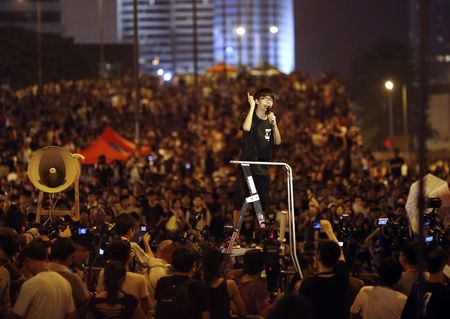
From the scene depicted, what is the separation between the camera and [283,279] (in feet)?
44.8

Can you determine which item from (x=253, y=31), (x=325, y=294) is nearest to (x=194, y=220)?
(x=325, y=294)

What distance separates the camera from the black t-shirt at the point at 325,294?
1034cm

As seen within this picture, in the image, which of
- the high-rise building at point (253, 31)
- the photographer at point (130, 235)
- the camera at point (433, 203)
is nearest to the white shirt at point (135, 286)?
the photographer at point (130, 235)

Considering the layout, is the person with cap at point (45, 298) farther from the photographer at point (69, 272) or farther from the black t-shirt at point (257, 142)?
the black t-shirt at point (257, 142)

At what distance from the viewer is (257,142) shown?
14.0m

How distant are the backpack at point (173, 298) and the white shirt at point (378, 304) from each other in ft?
4.61

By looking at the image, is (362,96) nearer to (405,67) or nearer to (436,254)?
(405,67)

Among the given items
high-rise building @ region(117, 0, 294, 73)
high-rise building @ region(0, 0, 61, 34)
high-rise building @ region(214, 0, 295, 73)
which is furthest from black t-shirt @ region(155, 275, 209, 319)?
high-rise building @ region(214, 0, 295, 73)

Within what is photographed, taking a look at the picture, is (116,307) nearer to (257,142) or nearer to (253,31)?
(257,142)

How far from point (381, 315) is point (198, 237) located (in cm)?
406

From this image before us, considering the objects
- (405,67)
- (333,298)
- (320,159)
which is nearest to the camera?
(333,298)

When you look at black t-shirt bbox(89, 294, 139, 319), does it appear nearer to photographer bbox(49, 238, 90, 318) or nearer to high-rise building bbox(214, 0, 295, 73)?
photographer bbox(49, 238, 90, 318)

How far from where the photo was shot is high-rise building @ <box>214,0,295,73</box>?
186488 mm

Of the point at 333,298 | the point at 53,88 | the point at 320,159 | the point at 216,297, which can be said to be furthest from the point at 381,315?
the point at 53,88
